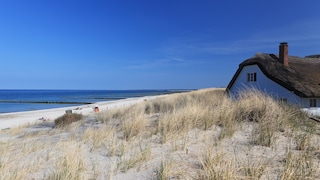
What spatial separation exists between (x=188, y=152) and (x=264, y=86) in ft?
57.5

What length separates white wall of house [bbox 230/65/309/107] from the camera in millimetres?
17731

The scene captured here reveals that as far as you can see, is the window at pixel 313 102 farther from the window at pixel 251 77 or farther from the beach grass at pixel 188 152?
the beach grass at pixel 188 152

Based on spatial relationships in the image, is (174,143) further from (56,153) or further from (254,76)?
(254,76)

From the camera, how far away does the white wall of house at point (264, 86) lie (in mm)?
17731

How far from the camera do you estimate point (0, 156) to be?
4.70 m

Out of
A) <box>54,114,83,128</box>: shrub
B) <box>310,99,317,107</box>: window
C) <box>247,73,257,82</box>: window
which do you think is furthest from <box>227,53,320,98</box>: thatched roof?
<box>54,114,83,128</box>: shrub

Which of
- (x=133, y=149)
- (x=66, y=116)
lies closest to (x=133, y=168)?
(x=133, y=149)

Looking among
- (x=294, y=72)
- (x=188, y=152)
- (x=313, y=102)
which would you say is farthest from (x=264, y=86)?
(x=188, y=152)

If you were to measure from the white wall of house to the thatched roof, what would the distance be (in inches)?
15.5

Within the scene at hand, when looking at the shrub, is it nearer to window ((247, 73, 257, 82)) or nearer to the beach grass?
the beach grass

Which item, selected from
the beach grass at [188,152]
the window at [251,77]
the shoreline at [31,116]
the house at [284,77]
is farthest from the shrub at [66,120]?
the window at [251,77]

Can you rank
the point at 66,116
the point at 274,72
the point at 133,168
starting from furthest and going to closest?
the point at 274,72 < the point at 66,116 < the point at 133,168

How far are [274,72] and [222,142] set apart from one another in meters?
16.1

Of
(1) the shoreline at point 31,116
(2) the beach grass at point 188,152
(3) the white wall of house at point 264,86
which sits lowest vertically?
(1) the shoreline at point 31,116
